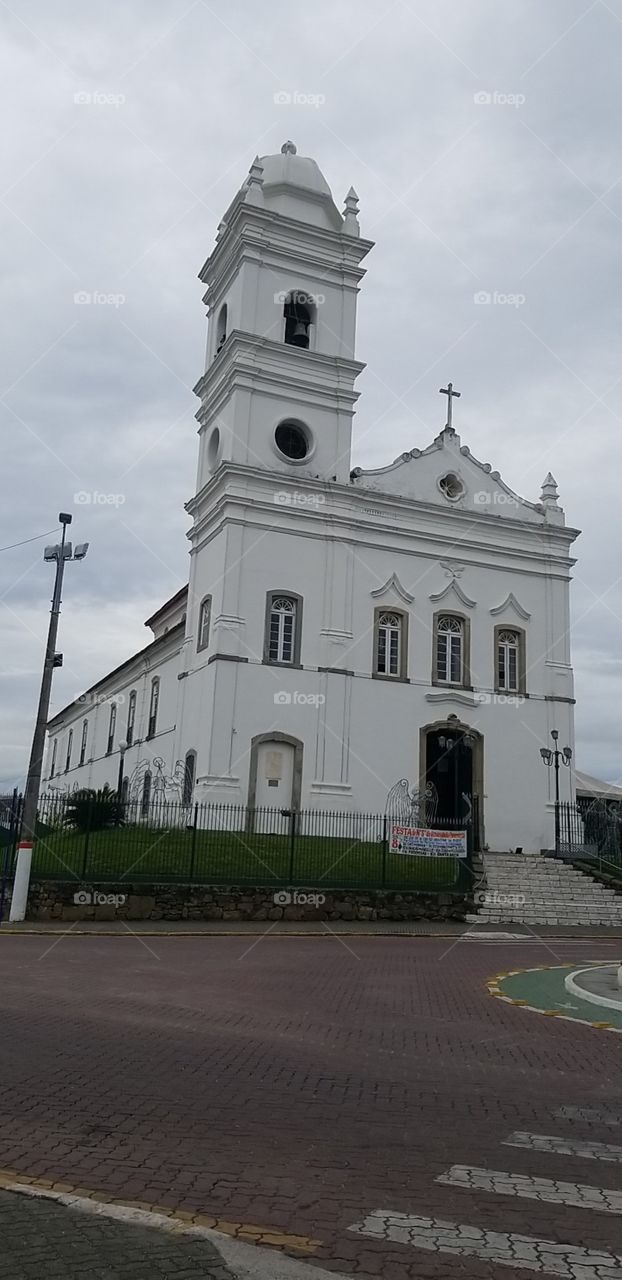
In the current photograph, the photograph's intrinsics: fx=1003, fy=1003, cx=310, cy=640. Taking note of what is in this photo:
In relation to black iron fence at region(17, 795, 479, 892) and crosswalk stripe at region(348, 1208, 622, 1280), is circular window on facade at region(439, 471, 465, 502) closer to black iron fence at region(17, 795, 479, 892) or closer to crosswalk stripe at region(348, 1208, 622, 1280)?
black iron fence at region(17, 795, 479, 892)

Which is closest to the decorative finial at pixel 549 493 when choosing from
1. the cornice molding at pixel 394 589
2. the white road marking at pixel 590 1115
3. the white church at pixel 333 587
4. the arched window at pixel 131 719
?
the white church at pixel 333 587

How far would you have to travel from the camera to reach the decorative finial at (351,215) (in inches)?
1261

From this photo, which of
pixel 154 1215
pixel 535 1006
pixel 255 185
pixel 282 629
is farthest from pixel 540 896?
pixel 255 185

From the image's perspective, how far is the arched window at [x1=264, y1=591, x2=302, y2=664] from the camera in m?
28.5

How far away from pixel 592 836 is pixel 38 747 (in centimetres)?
1739

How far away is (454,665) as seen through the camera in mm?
31188

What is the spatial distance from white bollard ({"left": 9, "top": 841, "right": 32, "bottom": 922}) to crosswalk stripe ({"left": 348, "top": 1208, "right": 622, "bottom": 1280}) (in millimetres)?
14842

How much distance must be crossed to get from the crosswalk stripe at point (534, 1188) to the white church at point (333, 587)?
2181 cm

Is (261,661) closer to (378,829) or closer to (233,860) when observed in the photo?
(378,829)

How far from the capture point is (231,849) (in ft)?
73.2

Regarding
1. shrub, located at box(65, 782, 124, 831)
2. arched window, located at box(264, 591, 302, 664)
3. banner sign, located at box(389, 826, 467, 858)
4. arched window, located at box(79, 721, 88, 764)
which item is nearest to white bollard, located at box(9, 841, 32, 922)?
shrub, located at box(65, 782, 124, 831)

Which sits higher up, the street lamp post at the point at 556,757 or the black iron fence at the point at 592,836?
the street lamp post at the point at 556,757

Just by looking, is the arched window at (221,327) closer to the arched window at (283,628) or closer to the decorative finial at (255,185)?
the decorative finial at (255,185)

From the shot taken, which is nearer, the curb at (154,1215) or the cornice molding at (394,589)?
the curb at (154,1215)
